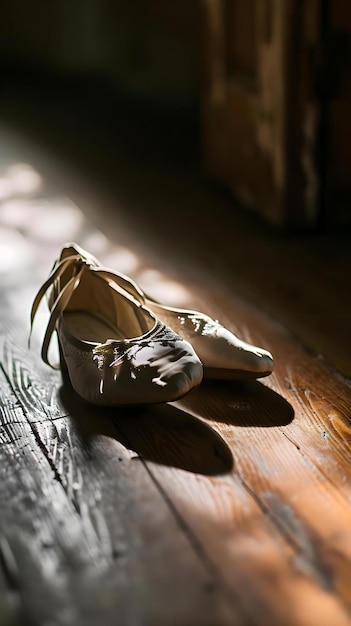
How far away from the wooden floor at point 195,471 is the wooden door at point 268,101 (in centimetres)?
22

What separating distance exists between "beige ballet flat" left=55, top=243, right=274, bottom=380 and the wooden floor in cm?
4

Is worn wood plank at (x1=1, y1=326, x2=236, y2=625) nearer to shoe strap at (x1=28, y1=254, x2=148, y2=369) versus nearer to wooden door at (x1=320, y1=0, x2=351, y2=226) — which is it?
shoe strap at (x1=28, y1=254, x2=148, y2=369)

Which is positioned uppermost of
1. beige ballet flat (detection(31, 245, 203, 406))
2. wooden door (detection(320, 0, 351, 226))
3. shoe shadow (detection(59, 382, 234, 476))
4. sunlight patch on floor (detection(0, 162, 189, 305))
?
wooden door (detection(320, 0, 351, 226))

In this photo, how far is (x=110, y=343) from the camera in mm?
1326

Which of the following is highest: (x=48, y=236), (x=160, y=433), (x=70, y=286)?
(x=70, y=286)

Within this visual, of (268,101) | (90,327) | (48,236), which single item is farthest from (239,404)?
(268,101)

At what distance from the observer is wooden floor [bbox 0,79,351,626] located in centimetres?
93

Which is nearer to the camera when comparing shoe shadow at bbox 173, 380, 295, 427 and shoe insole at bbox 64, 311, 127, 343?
shoe shadow at bbox 173, 380, 295, 427

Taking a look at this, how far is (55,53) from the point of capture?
4.76 meters

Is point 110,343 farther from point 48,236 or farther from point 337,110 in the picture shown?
point 337,110

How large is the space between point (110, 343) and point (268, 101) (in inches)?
47.0

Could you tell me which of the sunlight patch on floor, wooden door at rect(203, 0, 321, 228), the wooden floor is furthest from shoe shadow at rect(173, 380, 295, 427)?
wooden door at rect(203, 0, 321, 228)

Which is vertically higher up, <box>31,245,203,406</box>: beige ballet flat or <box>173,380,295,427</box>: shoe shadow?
<box>31,245,203,406</box>: beige ballet flat

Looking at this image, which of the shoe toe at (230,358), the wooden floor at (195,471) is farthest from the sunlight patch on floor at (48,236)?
the shoe toe at (230,358)
